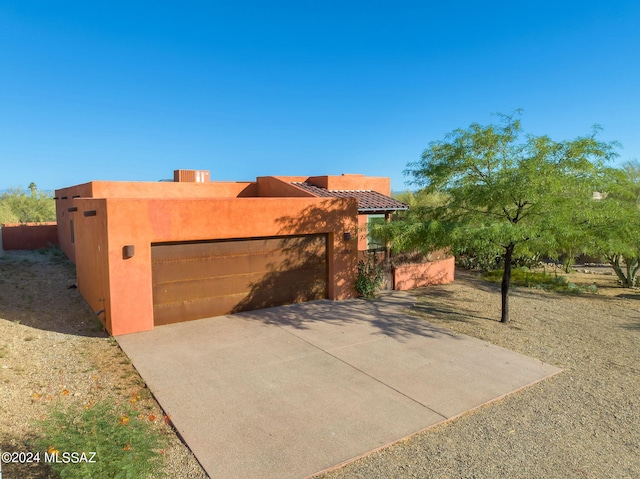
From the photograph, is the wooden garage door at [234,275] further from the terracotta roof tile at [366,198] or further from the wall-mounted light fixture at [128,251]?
the terracotta roof tile at [366,198]

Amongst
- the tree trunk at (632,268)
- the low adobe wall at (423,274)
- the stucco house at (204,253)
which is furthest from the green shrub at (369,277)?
the tree trunk at (632,268)

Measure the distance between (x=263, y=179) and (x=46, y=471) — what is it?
46.0 ft

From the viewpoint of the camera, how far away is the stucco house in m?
9.79

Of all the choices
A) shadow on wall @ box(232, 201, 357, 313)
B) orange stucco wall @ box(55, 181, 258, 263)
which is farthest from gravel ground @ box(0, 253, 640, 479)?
orange stucco wall @ box(55, 181, 258, 263)

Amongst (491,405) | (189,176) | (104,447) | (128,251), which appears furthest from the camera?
(189,176)

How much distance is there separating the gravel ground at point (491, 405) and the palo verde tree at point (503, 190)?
192 centimetres

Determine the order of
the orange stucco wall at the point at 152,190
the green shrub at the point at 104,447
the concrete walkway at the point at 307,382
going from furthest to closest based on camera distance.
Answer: the orange stucco wall at the point at 152,190, the concrete walkway at the point at 307,382, the green shrub at the point at 104,447

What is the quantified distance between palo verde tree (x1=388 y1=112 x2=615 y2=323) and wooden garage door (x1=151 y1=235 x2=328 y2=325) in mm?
3014

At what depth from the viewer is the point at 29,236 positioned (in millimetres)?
25578

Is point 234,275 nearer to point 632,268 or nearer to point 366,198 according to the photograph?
point 366,198

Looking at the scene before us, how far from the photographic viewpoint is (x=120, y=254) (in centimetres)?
967

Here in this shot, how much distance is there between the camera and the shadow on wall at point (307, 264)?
12109 mm

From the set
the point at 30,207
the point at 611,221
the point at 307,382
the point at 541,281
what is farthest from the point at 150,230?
the point at 30,207

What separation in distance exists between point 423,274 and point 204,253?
8.45 metres
